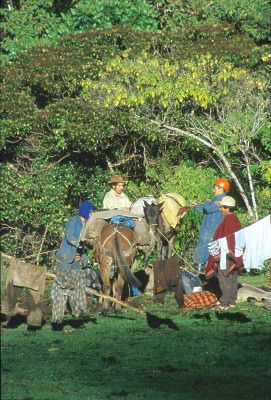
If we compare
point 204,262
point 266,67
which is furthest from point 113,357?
point 266,67

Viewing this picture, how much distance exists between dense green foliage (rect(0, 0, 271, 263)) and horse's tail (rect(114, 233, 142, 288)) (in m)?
5.09

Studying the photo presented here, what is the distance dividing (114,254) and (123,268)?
38 cm

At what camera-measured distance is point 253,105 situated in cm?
Answer: 2486

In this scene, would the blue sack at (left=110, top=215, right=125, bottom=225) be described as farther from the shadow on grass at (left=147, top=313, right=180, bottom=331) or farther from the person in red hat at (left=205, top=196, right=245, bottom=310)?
the shadow on grass at (left=147, top=313, right=180, bottom=331)

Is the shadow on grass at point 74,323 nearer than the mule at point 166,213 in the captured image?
Yes

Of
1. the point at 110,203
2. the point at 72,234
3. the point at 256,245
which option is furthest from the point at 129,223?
the point at 256,245

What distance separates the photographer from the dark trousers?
60.2 ft

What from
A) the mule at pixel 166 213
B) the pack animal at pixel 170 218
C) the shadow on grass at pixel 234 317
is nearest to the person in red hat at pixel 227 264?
the shadow on grass at pixel 234 317

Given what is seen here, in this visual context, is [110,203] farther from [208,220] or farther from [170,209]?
[208,220]

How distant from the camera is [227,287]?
18.4m

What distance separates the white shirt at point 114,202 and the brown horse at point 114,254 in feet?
4.50

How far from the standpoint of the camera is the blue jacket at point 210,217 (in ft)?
66.1

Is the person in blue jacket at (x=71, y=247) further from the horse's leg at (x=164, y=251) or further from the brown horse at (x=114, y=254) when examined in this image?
the horse's leg at (x=164, y=251)

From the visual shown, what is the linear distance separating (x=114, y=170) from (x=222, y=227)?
798cm
